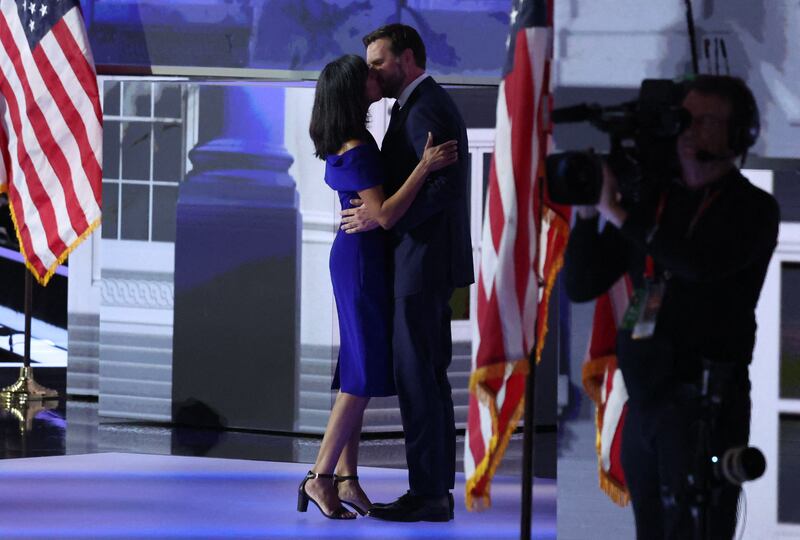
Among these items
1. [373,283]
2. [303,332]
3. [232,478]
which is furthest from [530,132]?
[303,332]

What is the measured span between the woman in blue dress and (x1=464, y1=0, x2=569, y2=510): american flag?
1.26 metres

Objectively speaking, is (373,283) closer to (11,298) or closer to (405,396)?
(405,396)

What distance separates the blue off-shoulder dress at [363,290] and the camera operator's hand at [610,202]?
76.5 inches

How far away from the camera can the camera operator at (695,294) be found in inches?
133

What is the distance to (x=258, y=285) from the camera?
309 inches

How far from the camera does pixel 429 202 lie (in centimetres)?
518

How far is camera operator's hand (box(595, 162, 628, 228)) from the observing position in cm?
340

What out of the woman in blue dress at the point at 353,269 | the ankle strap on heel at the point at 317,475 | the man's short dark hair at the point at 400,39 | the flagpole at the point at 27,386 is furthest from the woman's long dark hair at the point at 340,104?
the flagpole at the point at 27,386

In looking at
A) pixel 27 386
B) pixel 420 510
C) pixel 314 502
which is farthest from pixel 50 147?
pixel 420 510

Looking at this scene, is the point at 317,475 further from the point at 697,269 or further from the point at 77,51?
the point at 77,51

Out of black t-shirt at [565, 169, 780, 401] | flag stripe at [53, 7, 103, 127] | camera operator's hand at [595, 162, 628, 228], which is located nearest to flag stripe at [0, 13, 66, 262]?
flag stripe at [53, 7, 103, 127]

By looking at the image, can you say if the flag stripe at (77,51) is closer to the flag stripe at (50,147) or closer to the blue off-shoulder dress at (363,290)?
the flag stripe at (50,147)

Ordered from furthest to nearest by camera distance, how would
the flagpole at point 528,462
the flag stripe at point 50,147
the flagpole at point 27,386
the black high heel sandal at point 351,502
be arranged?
1. the flagpole at point 27,386
2. the flag stripe at point 50,147
3. the black high heel sandal at point 351,502
4. the flagpole at point 528,462

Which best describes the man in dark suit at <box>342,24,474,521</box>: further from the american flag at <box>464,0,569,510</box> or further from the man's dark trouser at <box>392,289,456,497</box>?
the american flag at <box>464,0,569,510</box>
